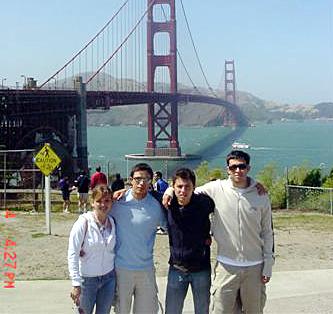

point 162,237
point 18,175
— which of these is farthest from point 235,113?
point 162,237

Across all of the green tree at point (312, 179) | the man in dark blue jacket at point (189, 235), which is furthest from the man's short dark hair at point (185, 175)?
the green tree at point (312, 179)

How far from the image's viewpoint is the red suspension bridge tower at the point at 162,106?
5662 centimetres

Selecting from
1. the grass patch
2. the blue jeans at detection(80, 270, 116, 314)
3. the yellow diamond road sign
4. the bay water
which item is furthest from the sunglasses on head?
the bay water

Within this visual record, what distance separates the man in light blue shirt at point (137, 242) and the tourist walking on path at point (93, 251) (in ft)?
0.20

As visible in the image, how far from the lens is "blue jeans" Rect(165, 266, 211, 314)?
3.62m

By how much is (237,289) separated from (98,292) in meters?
0.84

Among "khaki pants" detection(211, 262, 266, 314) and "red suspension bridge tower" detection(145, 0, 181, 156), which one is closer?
"khaki pants" detection(211, 262, 266, 314)

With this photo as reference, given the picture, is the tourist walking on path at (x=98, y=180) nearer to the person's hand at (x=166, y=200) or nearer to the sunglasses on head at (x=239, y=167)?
→ the person's hand at (x=166, y=200)

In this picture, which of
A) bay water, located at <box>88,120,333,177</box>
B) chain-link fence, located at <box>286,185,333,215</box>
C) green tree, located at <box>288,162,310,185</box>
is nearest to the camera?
chain-link fence, located at <box>286,185,333,215</box>

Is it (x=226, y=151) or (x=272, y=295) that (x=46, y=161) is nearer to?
(x=272, y=295)

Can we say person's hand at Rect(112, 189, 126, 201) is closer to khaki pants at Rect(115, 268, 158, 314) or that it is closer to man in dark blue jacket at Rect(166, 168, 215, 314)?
man in dark blue jacket at Rect(166, 168, 215, 314)

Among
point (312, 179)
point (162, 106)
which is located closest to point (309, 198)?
point (312, 179)

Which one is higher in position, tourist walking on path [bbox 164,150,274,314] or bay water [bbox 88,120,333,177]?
tourist walking on path [bbox 164,150,274,314]

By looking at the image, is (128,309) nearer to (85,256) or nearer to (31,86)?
(85,256)
